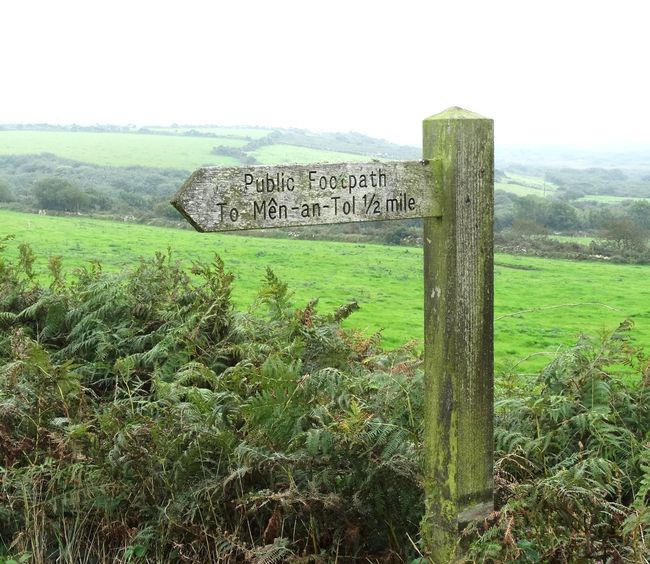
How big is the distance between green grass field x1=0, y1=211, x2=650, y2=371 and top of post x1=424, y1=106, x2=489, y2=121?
848cm

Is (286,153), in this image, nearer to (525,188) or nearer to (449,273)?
(525,188)

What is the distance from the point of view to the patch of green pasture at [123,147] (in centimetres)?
9594

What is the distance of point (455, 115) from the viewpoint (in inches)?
139

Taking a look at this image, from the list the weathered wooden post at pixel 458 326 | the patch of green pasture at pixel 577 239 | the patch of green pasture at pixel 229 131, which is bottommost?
the patch of green pasture at pixel 577 239

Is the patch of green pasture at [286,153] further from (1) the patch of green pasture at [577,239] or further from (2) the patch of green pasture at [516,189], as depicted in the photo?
(1) the patch of green pasture at [577,239]

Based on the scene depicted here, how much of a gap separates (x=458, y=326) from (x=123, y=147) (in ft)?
373

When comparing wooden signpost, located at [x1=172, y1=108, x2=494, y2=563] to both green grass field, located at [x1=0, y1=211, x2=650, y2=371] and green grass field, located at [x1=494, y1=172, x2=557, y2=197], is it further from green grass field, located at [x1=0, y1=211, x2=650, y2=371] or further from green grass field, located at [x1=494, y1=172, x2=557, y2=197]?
green grass field, located at [x1=494, y1=172, x2=557, y2=197]

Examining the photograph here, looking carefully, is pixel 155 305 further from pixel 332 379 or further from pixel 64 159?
pixel 64 159

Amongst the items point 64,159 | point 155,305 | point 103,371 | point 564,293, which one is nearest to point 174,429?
point 103,371

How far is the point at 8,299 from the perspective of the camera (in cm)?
674

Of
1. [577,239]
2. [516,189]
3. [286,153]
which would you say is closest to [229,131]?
[286,153]

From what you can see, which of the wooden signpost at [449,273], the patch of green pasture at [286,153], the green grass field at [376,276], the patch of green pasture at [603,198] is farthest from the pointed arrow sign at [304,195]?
the patch of green pasture at [603,198]

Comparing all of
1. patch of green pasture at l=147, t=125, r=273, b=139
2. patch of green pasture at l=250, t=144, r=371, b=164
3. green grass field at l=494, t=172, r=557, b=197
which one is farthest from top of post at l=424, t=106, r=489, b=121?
patch of green pasture at l=147, t=125, r=273, b=139

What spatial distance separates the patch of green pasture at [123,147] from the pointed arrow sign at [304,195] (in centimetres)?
8336
